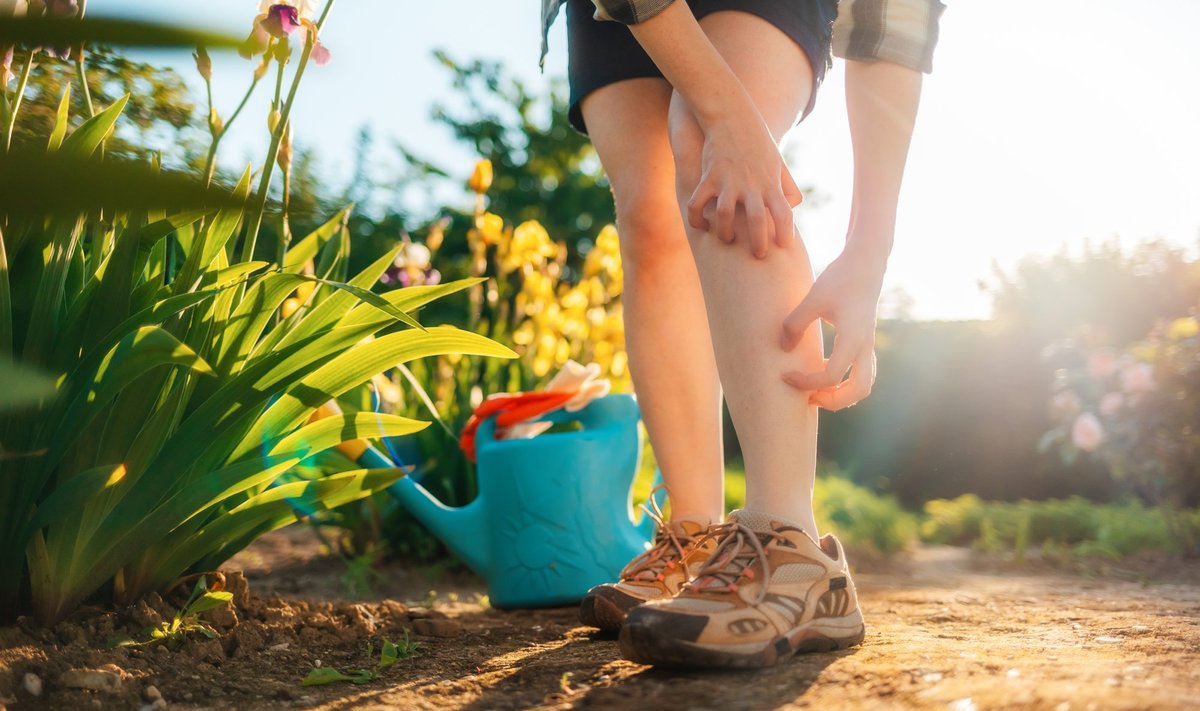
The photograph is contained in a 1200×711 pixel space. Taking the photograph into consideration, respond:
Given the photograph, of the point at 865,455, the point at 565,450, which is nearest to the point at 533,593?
the point at 565,450

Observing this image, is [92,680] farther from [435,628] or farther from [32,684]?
[435,628]

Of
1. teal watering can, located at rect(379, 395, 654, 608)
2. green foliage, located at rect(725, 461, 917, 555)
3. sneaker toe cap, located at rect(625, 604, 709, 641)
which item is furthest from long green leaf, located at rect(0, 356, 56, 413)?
green foliage, located at rect(725, 461, 917, 555)

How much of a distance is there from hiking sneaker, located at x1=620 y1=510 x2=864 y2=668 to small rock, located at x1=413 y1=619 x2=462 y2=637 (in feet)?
1.69

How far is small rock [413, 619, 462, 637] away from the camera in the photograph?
1462mm

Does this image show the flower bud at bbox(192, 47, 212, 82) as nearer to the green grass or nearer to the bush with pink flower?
the green grass

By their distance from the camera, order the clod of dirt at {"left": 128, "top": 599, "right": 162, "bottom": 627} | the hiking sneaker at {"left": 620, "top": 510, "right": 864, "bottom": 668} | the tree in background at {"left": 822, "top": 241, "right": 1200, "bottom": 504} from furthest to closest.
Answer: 1. the tree in background at {"left": 822, "top": 241, "right": 1200, "bottom": 504}
2. the clod of dirt at {"left": 128, "top": 599, "right": 162, "bottom": 627}
3. the hiking sneaker at {"left": 620, "top": 510, "right": 864, "bottom": 668}

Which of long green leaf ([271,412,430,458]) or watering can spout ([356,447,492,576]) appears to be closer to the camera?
long green leaf ([271,412,430,458])

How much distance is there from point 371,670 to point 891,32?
3.61 ft

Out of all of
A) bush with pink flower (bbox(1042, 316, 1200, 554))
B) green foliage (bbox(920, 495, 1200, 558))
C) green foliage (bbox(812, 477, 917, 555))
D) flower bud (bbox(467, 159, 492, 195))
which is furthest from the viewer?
green foliage (bbox(812, 477, 917, 555))

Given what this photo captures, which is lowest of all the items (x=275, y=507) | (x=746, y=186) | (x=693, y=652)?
(x=693, y=652)

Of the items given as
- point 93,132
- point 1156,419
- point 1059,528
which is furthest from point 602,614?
point 1059,528

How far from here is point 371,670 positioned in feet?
3.87

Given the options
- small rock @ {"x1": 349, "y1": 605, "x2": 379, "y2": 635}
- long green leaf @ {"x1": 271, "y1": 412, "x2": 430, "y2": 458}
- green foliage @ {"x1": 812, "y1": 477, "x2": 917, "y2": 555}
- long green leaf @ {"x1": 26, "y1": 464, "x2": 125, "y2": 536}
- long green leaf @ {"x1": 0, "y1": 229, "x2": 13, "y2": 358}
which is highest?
long green leaf @ {"x1": 0, "y1": 229, "x2": 13, "y2": 358}

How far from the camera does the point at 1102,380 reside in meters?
4.11
